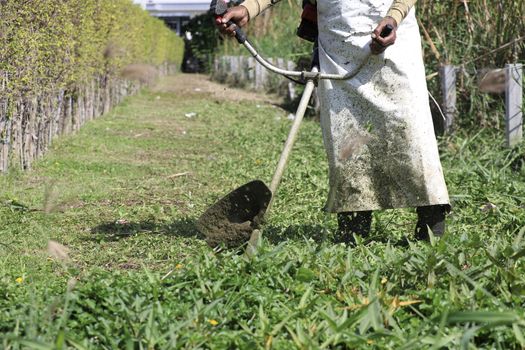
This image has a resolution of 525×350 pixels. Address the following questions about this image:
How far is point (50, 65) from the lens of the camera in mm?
8039

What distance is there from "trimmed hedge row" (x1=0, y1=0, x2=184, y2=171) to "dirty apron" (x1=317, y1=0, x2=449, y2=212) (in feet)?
3.07

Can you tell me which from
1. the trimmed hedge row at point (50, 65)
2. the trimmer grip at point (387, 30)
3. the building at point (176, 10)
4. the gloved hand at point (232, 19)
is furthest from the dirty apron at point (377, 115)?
the building at point (176, 10)

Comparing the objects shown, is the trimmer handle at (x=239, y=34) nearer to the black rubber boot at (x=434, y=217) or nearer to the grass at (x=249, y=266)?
the grass at (x=249, y=266)

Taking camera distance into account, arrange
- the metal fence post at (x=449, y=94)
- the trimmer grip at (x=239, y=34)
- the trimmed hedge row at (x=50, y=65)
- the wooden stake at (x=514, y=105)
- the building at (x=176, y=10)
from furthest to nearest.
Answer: the building at (x=176, y=10)
the metal fence post at (x=449, y=94)
the wooden stake at (x=514, y=105)
the trimmed hedge row at (x=50, y=65)
the trimmer grip at (x=239, y=34)

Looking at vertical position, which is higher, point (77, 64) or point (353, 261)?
point (77, 64)

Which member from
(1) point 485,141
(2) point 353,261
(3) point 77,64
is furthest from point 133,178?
(2) point 353,261

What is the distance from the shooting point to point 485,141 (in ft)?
25.6

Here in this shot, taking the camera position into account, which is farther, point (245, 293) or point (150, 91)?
point (150, 91)

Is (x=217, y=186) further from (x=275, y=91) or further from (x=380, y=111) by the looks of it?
(x=275, y=91)

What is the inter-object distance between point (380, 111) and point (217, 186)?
292 cm

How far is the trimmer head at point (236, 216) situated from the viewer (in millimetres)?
4227

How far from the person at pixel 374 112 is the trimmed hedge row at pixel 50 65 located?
0.92 metres

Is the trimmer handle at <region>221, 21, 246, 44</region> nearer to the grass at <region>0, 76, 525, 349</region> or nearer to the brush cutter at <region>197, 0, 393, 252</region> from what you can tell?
the brush cutter at <region>197, 0, 393, 252</region>

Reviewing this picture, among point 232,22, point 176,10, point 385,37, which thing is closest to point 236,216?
point 232,22
